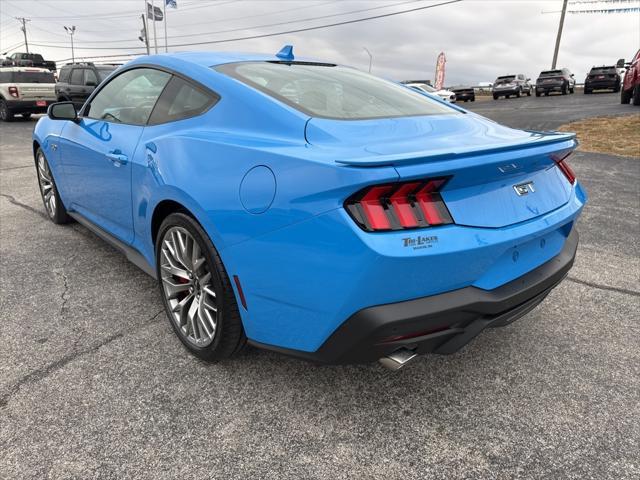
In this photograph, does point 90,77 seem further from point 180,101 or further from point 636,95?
point 636,95

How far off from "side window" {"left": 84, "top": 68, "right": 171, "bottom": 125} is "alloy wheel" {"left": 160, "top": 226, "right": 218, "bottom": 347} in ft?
2.73

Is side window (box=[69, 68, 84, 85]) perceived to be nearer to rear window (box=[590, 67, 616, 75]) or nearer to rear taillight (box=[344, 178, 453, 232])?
rear taillight (box=[344, 178, 453, 232])

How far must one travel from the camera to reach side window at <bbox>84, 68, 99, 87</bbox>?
14.1 meters

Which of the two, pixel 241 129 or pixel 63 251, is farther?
pixel 63 251

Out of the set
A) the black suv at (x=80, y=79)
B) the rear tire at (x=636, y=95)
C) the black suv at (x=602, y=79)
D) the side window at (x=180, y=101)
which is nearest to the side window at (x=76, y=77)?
the black suv at (x=80, y=79)

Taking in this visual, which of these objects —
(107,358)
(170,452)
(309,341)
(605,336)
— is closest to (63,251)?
(107,358)

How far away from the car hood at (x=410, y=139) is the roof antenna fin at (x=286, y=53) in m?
1.12

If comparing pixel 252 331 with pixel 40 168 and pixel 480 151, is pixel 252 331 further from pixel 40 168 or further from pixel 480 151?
pixel 40 168

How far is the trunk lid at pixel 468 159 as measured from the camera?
167cm

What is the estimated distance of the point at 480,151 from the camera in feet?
5.72

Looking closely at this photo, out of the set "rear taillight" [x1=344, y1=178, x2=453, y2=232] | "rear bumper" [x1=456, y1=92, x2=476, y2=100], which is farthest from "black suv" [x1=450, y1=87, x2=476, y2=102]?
"rear taillight" [x1=344, y1=178, x2=453, y2=232]

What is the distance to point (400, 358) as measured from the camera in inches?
73.0

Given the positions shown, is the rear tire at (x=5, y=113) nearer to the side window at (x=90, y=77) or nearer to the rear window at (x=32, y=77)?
the rear window at (x=32, y=77)

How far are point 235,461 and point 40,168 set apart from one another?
4080 mm
